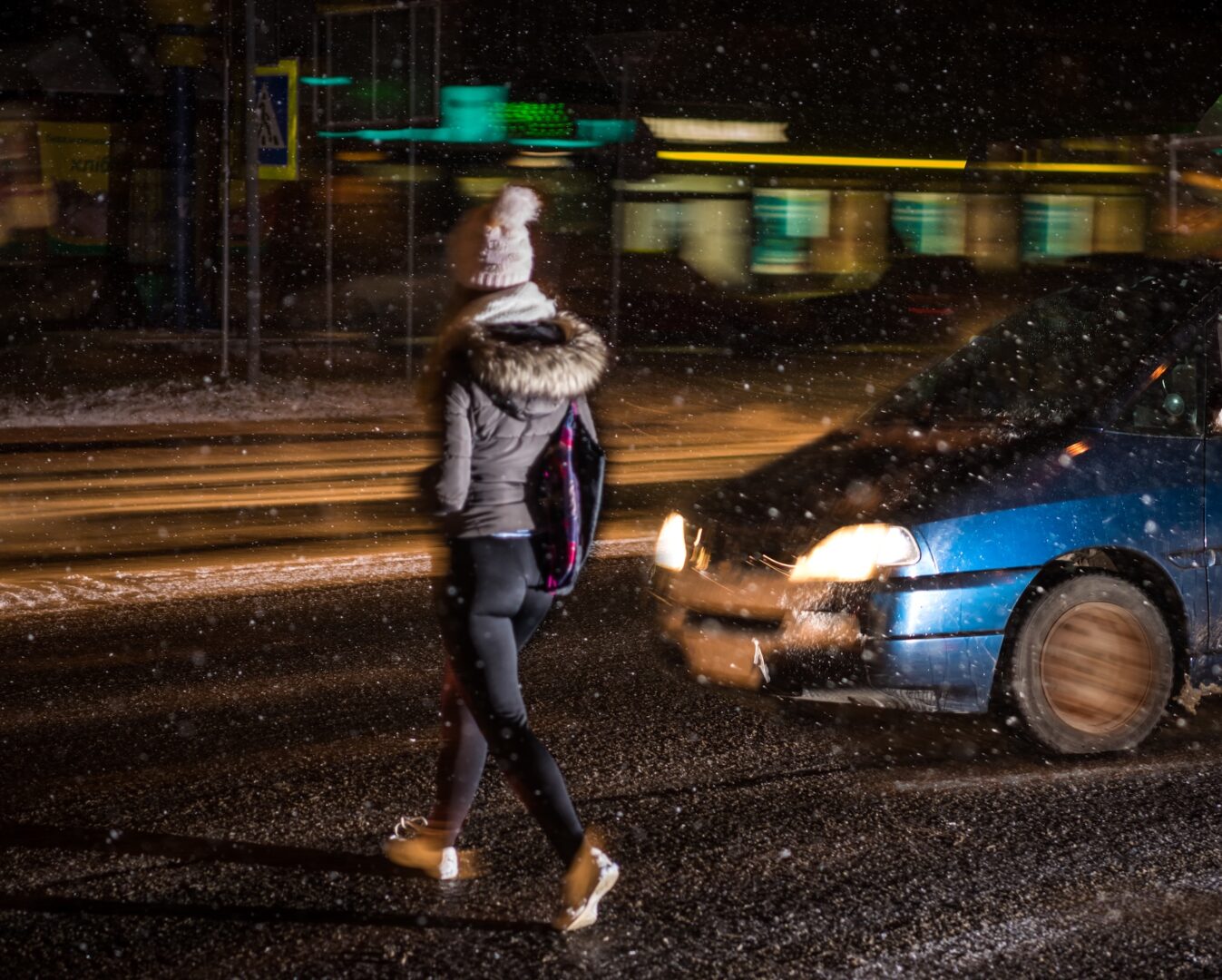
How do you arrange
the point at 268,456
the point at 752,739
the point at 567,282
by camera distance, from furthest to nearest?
the point at 567,282, the point at 268,456, the point at 752,739

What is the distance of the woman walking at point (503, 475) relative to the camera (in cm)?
407

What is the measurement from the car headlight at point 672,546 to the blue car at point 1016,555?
0.04ft

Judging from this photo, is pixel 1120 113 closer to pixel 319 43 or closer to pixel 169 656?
pixel 319 43

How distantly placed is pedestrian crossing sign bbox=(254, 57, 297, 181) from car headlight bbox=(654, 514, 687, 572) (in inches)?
485

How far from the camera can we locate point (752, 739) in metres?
5.94

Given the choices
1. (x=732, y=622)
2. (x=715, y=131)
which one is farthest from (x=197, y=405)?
(x=732, y=622)

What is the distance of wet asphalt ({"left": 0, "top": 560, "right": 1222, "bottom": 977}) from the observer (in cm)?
406

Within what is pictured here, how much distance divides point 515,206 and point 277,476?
380 inches

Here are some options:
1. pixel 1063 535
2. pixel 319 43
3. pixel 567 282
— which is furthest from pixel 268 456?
pixel 567 282

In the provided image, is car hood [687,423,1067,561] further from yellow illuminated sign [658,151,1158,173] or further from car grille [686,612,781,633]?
yellow illuminated sign [658,151,1158,173]

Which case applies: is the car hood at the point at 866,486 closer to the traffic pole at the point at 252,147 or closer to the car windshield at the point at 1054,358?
the car windshield at the point at 1054,358

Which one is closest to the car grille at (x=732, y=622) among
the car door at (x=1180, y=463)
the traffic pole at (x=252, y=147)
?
the car door at (x=1180, y=463)

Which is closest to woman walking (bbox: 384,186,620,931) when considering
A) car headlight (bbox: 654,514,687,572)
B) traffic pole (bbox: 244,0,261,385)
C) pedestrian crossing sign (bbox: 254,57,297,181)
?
car headlight (bbox: 654,514,687,572)

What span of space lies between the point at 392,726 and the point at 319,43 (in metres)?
15.1
